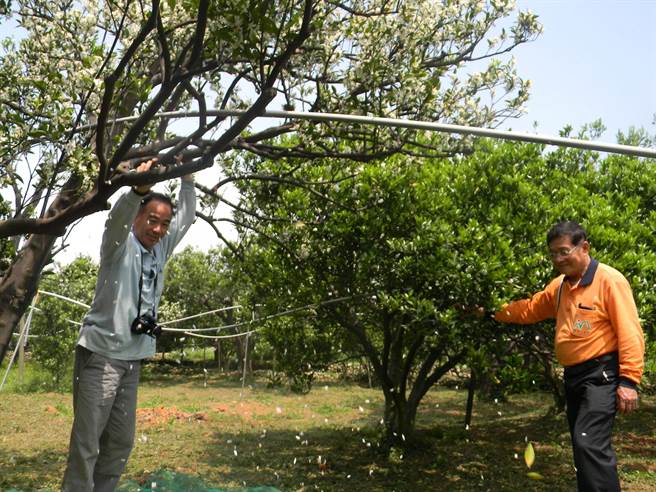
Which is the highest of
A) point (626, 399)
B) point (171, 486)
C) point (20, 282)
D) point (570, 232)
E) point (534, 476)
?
point (570, 232)

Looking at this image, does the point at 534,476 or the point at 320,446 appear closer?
the point at 534,476

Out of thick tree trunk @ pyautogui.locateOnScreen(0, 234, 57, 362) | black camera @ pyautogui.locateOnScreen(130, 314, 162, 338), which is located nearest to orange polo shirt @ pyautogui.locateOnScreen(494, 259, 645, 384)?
black camera @ pyautogui.locateOnScreen(130, 314, 162, 338)

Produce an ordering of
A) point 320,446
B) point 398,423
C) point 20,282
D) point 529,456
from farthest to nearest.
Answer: point 320,446 → point 398,423 → point 529,456 → point 20,282

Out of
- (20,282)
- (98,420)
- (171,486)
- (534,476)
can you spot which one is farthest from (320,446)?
(98,420)

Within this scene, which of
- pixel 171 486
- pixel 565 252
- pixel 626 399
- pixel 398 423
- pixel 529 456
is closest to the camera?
pixel 626 399

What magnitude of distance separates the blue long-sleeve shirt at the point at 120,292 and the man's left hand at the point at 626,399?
2692 millimetres

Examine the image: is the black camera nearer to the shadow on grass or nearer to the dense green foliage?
the dense green foliage

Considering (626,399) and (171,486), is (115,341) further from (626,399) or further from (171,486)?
(626,399)

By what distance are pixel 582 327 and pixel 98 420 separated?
9.30ft

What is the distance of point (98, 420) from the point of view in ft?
12.8

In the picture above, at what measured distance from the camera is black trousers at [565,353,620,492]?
3854 millimetres

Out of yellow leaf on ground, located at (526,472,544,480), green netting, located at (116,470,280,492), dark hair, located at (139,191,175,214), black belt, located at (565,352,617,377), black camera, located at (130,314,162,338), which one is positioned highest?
dark hair, located at (139,191,175,214)

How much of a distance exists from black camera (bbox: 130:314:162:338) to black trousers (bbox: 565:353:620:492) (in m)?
2.46

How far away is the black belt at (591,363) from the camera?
401cm
